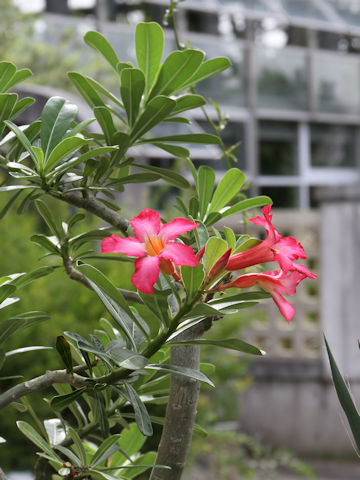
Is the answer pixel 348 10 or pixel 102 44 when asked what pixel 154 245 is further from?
pixel 348 10

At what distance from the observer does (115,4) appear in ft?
32.6

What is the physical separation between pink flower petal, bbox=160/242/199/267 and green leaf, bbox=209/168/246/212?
0.23m

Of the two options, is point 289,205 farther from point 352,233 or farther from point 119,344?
point 119,344

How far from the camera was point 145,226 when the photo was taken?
646 mm

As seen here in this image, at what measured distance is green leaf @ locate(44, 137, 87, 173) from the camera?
2.42 ft

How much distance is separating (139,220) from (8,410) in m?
2.13

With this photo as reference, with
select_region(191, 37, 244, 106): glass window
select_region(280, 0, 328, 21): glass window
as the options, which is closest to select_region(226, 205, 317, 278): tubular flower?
select_region(191, 37, 244, 106): glass window

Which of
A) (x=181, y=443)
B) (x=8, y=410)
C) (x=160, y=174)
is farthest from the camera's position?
(x=8, y=410)

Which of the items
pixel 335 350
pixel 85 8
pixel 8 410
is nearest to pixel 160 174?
pixel 8 410

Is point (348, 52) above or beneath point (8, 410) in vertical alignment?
above

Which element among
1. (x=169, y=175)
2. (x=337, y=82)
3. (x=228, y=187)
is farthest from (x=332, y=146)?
(x=228, y=187)

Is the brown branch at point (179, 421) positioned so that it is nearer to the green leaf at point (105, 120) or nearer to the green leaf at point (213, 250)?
the green leaf at point (213, 250)

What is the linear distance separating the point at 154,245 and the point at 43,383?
0.21 m

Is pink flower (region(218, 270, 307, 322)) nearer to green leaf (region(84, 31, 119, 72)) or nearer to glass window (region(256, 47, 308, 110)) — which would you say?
green leaf (region(84, 31, 119, 72))
